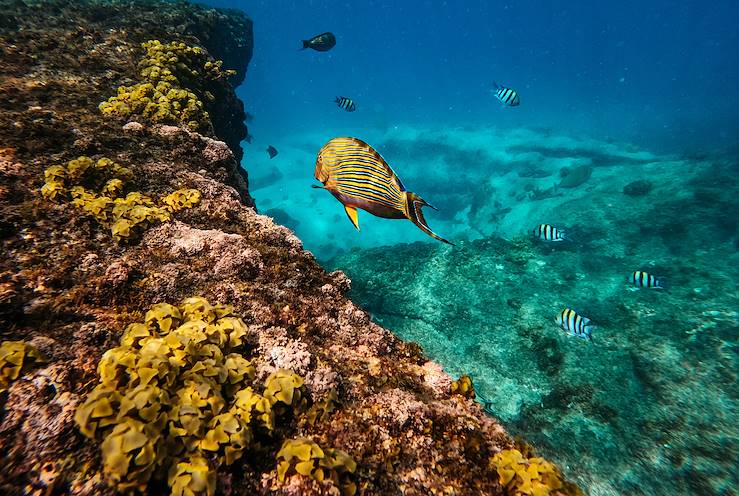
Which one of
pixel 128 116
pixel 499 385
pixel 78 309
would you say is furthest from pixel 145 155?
pixel 499 385

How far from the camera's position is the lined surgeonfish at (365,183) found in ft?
6.57

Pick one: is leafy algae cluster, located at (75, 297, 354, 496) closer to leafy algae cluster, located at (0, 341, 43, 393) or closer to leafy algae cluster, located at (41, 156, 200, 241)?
leafy algae cluster, located at (0, 341, 43, 393)

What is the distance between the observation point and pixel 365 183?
2066 millimetres

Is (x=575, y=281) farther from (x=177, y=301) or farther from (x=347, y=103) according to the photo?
(x=177, y=301)

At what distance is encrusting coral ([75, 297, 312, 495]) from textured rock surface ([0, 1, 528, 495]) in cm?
14

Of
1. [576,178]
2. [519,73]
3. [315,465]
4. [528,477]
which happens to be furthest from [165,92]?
[519,73]

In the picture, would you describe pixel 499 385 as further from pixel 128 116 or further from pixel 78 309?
pixel 128 116

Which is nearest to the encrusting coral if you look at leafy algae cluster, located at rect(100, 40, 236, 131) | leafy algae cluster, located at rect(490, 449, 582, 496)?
leafy algae cluster, located at rect(490, 449, 582, 496)

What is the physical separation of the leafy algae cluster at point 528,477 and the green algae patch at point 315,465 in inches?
30.7

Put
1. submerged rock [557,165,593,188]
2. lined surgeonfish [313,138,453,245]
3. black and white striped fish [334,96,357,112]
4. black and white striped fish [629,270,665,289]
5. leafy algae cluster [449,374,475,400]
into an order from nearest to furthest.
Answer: lined surgeonfish [313,138,453,245] < leafy algae cluster [449,374,475,400] < black and white striped fish [629,270,665,289] < black and white striped fish [334,96,357,112] < submerged rock [557,165,593,188]

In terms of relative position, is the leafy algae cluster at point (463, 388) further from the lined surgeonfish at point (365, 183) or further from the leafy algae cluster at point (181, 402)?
the lined surgeonfish at point (365, 183)

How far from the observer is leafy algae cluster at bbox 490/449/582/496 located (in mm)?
1551

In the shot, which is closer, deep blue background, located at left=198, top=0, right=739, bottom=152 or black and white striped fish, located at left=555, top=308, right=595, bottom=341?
black and white striped fish, located at left=555, top=308, right=595, bottom=341

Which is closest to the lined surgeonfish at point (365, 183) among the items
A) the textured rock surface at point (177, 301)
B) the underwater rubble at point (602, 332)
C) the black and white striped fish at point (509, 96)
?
the textured rock surface at point (177, 301)
